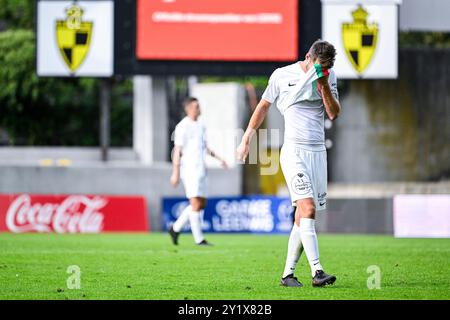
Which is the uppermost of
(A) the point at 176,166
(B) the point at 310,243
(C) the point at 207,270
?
(A) the point at 176,166

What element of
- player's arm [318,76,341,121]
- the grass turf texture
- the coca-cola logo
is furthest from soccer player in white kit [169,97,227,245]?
the coca-cola logo

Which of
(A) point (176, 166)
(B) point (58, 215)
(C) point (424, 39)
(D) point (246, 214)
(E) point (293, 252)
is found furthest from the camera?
(C) point (424, 39)

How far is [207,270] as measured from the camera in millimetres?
12539

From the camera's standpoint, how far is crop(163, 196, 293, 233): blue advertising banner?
2658 cm

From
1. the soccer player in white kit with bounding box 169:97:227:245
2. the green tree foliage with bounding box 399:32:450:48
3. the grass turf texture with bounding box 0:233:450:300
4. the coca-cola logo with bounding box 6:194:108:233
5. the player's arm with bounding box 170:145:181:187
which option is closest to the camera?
the grass turf texture with bounding box 0:233:450:300

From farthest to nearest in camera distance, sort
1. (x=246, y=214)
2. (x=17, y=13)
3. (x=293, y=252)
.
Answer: (x=17, y=13) < (x=246, y=214) < (x=293, y=252)

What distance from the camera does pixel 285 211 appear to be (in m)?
26.5

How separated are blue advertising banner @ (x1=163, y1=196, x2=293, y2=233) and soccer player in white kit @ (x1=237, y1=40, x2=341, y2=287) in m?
15.8

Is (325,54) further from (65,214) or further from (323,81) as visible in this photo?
(65,214)

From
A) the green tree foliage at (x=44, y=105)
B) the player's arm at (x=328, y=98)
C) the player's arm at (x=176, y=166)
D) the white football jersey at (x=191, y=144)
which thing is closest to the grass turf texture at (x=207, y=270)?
the player's arm at (x=176, y=166)

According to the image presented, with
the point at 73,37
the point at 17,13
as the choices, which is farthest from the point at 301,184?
the point at 17,13

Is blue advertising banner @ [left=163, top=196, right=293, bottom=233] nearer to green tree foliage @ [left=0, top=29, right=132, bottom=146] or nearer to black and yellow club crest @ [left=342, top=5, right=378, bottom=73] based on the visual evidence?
black and yellow club crest @ [left=342, top=5, right=378, bottom=73]

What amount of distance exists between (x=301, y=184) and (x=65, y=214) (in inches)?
648

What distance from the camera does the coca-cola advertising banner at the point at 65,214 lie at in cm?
2606
